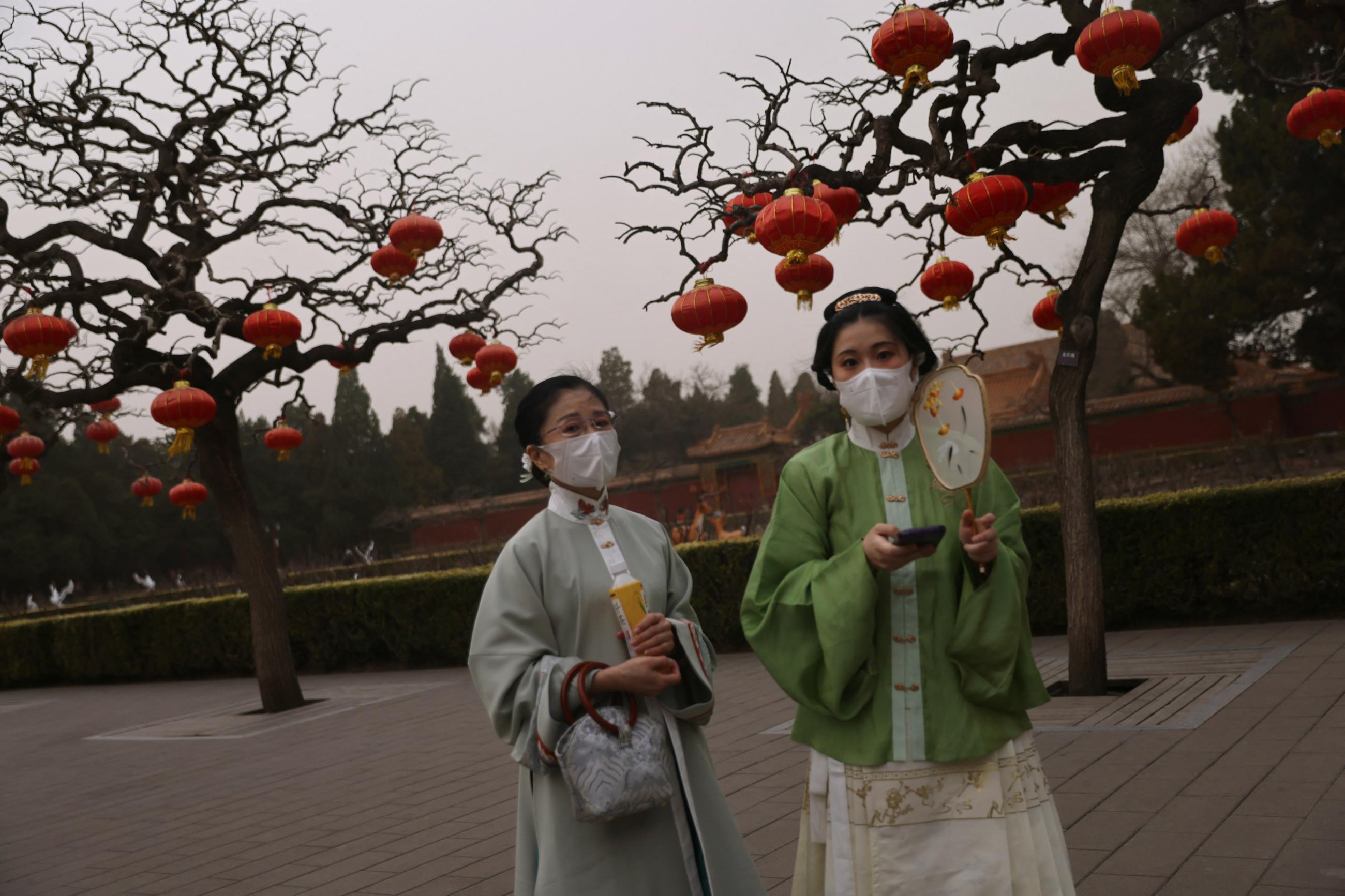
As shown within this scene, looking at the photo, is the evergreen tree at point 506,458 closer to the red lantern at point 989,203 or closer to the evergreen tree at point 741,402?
the evergreen tree at point 741,402

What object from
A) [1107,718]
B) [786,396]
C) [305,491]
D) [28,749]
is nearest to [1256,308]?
[1107,718]

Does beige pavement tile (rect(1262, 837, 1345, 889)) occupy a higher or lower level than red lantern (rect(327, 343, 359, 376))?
lower

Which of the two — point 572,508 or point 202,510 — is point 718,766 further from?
point 202,510

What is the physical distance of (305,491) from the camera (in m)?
41.0

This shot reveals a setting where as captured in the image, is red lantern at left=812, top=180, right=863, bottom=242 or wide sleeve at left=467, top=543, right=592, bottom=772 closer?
wide sleeve at left=467, top=543, right=592, bottom=772

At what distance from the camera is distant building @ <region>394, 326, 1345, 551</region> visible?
982 inches

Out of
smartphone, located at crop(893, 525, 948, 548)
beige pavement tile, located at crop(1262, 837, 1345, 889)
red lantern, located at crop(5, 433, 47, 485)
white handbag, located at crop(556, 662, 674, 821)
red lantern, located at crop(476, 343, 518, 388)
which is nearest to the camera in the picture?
smartphone, located at crop(893, 525, 948, 548)

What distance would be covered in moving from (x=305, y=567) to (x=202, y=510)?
9435mm

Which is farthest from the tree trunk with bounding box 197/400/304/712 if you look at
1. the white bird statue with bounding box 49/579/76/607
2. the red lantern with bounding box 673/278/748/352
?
the white bird statue with bounding box 49/579/76/607

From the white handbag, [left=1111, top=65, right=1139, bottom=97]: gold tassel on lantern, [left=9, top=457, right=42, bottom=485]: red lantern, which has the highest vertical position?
[left=1111, top=65, right=1139, bottom=97]: gold tassel on lantern

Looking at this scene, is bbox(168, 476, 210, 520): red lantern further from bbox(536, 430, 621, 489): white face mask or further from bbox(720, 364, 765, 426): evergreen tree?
bbox(720, 364, 765, 426): evergreen tree

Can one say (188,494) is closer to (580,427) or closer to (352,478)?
(580,427)

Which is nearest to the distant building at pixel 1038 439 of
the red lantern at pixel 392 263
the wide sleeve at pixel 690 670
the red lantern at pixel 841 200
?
the red lantern at pixel 841 200

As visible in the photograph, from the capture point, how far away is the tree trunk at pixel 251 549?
9.48 metres
